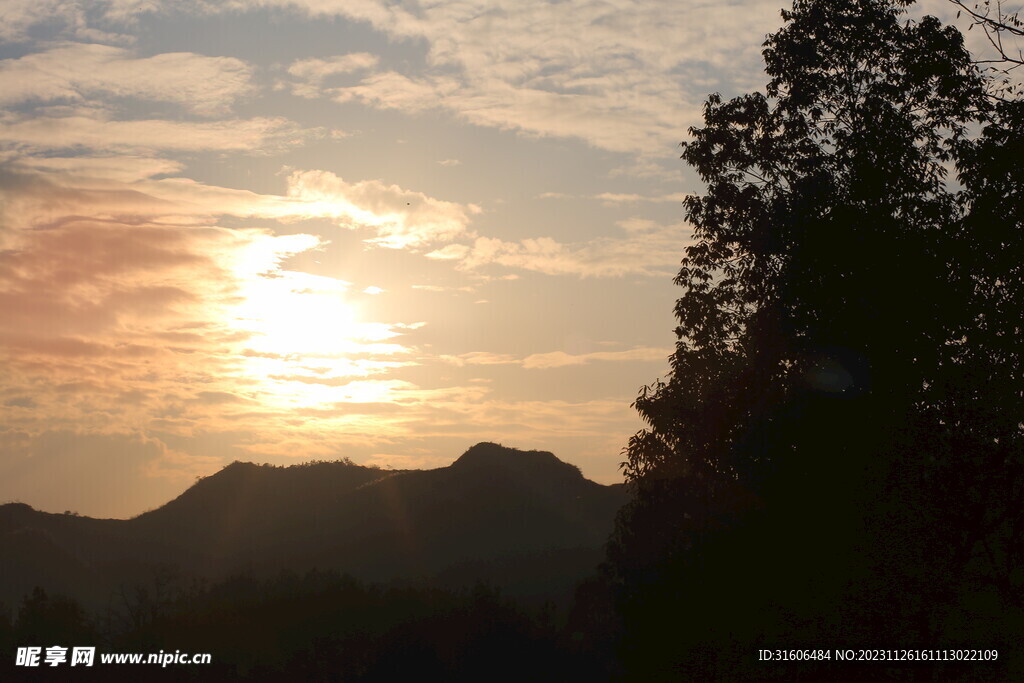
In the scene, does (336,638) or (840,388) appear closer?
(840,388)

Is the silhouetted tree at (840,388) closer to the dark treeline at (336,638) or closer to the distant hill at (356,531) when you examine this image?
the dark treeline at (336,638)

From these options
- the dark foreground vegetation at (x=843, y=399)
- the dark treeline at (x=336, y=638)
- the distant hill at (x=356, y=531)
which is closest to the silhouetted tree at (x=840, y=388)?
the dark foreground vegetation at (x=843, y=399)

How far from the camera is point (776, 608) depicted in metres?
21.7

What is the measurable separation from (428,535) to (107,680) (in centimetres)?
5061

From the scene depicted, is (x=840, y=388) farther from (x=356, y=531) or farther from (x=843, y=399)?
(x=356, y=531)

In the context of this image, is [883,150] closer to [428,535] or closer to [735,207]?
[735,207]

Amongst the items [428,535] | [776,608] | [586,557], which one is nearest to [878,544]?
[776,608]

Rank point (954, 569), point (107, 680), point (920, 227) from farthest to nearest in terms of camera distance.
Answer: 1. point (107, 680)
2. point (920, 227)
3. point (954, 569)

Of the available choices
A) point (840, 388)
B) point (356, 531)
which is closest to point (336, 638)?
point (840, 388)

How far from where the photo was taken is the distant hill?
83.8 metres

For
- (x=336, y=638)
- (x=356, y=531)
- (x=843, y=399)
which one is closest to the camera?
(x=843, y=399)

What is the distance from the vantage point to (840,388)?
22344 mm

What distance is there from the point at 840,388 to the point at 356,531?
76670mm

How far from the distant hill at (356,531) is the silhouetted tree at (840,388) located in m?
48.3
